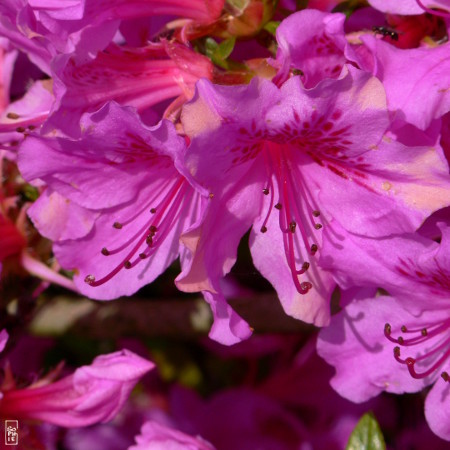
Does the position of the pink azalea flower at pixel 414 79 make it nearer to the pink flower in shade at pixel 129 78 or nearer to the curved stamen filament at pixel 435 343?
the pink flower in shade at pixel 129 78

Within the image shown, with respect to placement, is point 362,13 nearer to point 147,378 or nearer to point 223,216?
point 223,216

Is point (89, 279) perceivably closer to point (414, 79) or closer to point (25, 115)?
point (25, 115)

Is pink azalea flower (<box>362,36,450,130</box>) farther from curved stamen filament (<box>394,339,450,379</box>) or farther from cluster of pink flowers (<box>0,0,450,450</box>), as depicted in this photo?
curved stamen filament (<box>394,339,450,379</box>)

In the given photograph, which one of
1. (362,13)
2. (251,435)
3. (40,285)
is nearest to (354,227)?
(362,13)

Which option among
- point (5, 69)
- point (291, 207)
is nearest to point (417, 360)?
point (291, 207)

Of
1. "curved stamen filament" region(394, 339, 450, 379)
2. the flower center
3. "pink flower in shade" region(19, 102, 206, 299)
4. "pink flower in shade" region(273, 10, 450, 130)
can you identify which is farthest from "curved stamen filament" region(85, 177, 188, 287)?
"curved stamen filament" region(394, 339, 450, 379)

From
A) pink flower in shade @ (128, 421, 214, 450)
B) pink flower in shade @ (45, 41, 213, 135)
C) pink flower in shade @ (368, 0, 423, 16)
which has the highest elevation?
pink flower in shade @ (368, 0, 423, 16)
